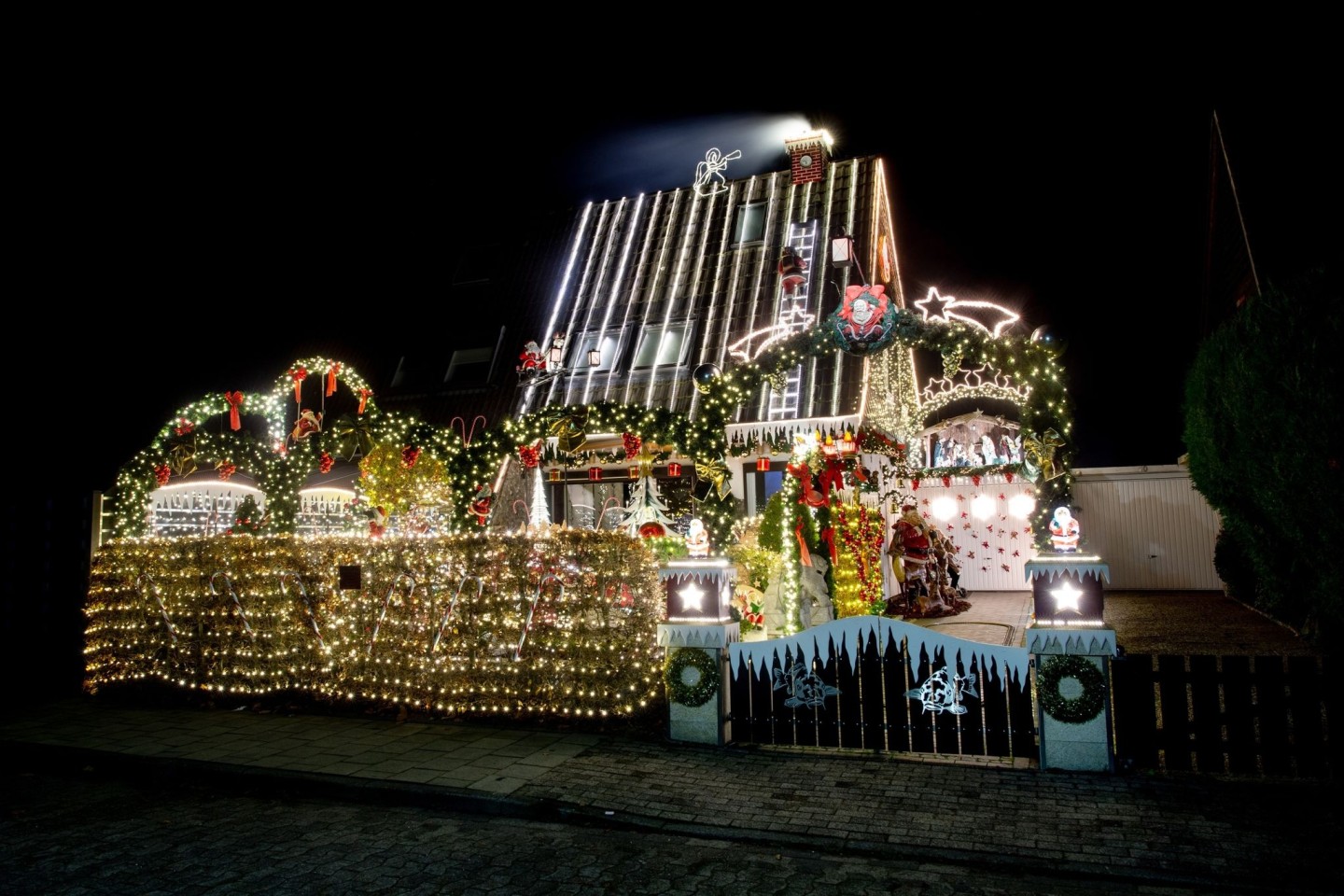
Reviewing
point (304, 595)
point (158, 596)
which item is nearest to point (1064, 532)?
point (304, 595)

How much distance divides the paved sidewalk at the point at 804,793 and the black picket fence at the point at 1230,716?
16 cm

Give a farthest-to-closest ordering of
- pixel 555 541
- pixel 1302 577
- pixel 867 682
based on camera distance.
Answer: pixel 1302 577 → pixel 555 541 → pixel 867 682

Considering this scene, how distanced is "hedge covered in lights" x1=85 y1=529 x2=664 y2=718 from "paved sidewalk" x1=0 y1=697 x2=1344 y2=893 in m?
0.51

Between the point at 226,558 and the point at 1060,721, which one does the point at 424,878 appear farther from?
the point at 226,558

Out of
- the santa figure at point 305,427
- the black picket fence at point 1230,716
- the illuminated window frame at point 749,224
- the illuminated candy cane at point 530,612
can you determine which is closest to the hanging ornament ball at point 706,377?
the illuminated candy cane at point 530,612

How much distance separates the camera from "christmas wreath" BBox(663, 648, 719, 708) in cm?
717

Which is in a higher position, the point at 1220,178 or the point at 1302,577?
the point at 1220,178

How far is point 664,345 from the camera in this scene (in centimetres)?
1709

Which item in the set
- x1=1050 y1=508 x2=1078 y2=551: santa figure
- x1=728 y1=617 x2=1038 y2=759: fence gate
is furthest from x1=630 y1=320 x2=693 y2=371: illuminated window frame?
x1=1050 y1=508 x2=1078 y2=551: santa figure

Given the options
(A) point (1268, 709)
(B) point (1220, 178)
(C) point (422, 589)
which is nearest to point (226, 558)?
(C) point (422, 589)

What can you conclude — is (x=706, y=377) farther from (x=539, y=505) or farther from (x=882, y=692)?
(x=539, y=505)

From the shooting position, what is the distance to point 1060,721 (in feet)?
20.2

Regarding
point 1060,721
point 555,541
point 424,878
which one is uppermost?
point 555,541

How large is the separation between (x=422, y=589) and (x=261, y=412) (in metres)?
4.98
